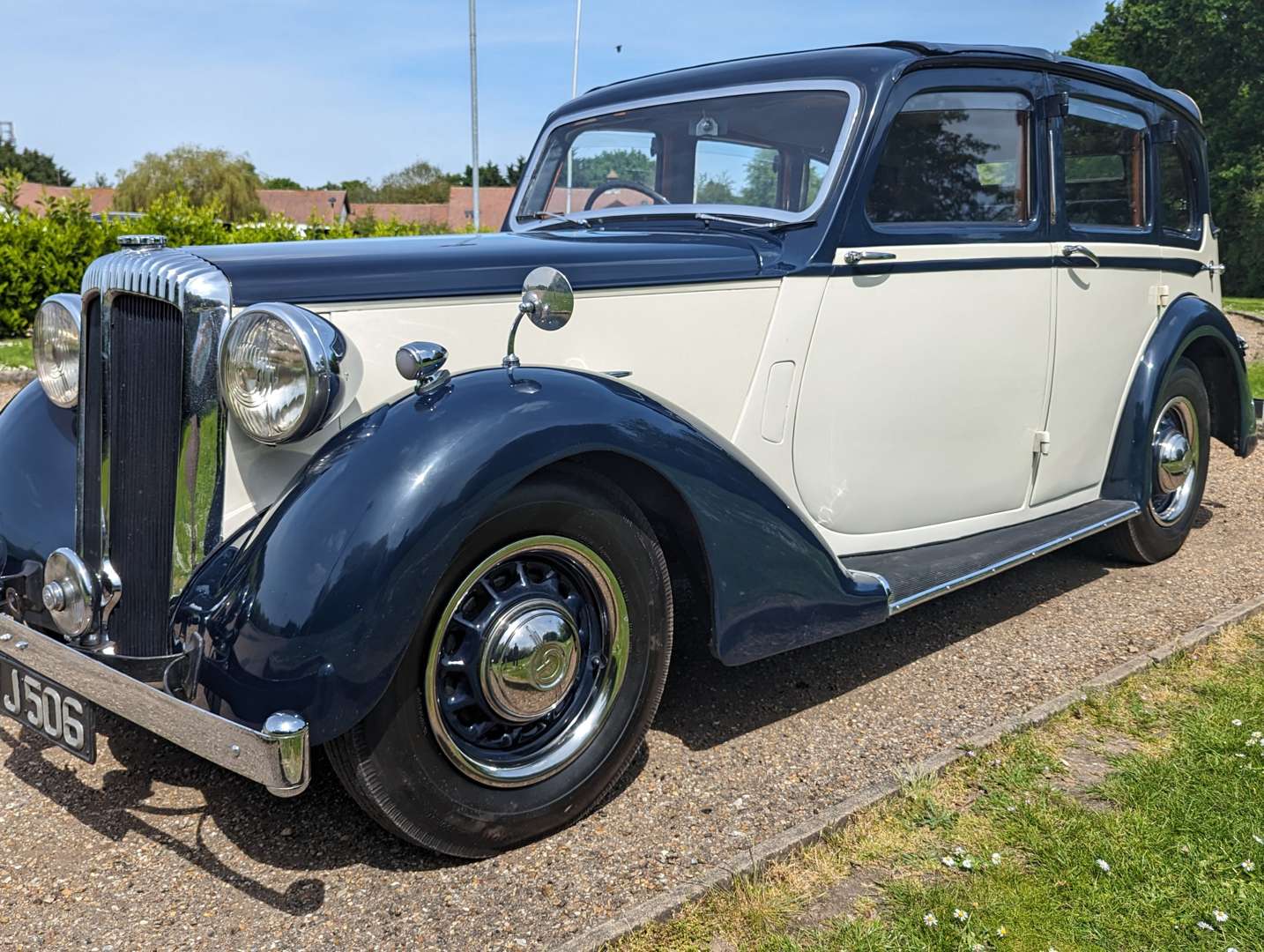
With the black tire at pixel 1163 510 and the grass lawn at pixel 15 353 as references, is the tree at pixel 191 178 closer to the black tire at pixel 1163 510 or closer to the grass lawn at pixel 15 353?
the grass lawn at pixel 15 353

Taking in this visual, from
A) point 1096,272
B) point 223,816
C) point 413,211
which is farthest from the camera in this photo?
point 413,211

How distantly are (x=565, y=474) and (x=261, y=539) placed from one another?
0.67m

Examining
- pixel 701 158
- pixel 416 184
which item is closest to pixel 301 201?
pixel 416 184

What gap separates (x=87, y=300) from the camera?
99.7 inches

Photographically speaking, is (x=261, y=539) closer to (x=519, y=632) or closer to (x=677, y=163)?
(x=519, y=632)

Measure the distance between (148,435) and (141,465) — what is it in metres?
0.07

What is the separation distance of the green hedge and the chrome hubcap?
36.8ft

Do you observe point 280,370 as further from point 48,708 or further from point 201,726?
point 48,708

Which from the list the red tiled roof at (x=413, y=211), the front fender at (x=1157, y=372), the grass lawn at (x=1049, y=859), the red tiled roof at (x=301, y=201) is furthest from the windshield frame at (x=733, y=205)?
the red tiled roof at (x=301, y=201)

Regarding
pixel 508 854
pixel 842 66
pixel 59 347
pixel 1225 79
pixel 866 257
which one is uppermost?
pixel 1225 79

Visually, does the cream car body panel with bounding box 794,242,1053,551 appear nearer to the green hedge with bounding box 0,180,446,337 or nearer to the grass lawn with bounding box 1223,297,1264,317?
the green hedge with bounding box 0,180,446,337

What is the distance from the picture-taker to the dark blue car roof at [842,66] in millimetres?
3307

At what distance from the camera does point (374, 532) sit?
2055mm

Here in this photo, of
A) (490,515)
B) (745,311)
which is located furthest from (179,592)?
(745,311)
